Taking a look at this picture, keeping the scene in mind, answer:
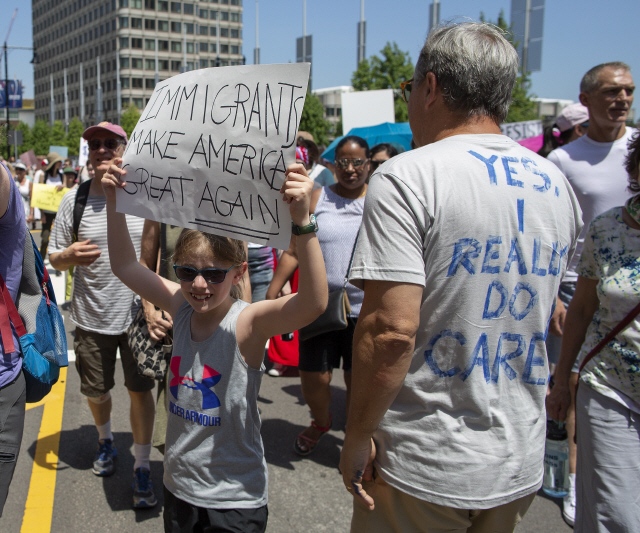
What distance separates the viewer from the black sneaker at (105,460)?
356 centimetres

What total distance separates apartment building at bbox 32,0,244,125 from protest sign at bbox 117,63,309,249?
289ft

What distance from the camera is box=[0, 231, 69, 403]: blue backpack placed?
2.07 m

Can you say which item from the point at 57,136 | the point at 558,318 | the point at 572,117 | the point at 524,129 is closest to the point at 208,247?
the point at 558,318

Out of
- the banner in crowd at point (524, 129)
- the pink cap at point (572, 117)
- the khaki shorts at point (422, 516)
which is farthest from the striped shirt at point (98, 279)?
the banner in crowd at point (524, 129)

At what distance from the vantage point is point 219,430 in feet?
6.81

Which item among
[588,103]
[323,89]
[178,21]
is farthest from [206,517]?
[178,21]

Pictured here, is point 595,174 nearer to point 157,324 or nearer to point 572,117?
point 572,117

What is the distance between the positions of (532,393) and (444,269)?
1.53 ft

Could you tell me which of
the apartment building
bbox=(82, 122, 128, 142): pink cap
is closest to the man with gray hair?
bbox=(82, 122, 128, 142): pink cap

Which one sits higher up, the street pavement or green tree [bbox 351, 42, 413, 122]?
green tree [bbox 351, 42, 413, 122]

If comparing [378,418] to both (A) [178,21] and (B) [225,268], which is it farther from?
(A) [178,21]

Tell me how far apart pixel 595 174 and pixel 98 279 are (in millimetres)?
→ 3012

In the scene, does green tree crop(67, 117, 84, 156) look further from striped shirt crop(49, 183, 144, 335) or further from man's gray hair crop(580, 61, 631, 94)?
man's gray hair crop(580, 61, 631, 94)

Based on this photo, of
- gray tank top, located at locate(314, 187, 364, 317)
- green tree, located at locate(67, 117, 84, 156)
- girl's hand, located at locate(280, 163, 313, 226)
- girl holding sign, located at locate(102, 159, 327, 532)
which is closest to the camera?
girl's hand, located at locate(280, 163, 313, 226)
